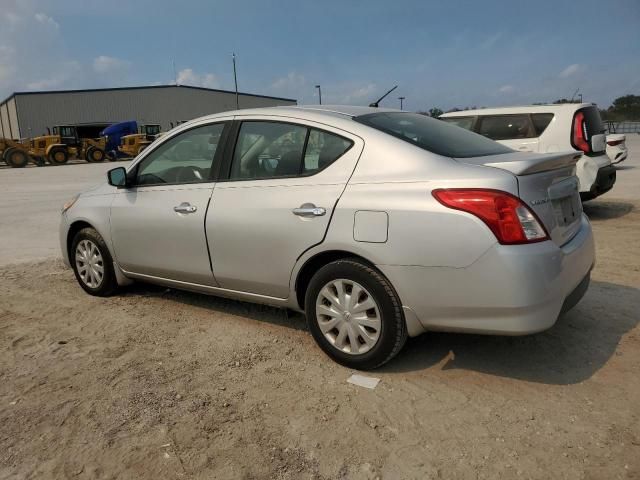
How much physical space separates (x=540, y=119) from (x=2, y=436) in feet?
24.5

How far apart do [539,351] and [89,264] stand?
3.78 meters

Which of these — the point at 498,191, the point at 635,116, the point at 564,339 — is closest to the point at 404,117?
the point at 498,191

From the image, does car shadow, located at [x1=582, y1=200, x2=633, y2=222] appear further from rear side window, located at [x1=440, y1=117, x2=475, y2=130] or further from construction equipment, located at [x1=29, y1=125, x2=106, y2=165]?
construction equipment, located at [x1=29, y1=125, x2=106, y2=165]

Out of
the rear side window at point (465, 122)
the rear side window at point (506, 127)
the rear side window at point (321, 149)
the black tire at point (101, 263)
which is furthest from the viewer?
the rear side window at point (465, 122)

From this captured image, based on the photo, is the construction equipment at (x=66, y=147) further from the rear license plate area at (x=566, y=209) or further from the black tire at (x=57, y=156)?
the rear license plate area at (x=566, y=209)

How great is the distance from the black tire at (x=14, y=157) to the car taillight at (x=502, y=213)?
32.9 metres

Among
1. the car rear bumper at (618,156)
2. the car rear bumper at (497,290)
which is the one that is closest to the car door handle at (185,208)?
the car rear bumper at (497,290)

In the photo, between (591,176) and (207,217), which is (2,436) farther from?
(591,176)

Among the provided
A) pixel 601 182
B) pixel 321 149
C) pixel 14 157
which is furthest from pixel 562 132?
pixel 14 157

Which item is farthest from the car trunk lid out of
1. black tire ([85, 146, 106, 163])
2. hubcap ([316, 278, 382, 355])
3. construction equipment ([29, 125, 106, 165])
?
black tire ([85, 146, 106, 163])

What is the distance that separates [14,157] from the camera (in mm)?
29641

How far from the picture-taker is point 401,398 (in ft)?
9.21

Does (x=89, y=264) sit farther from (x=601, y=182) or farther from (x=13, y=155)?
(x=13, y=155)

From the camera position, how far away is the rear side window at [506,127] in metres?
7.68
